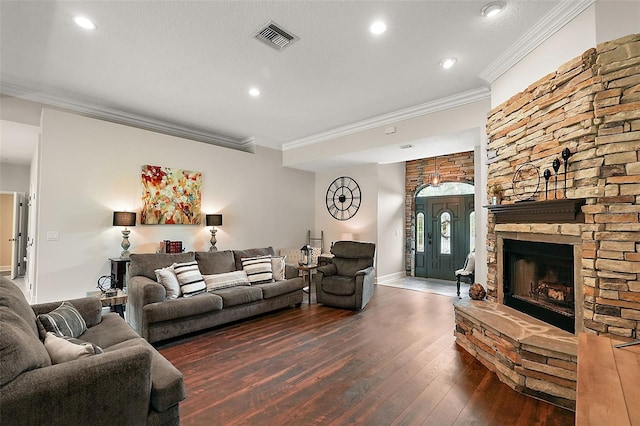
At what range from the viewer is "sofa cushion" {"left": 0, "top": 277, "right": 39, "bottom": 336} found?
1737 mm

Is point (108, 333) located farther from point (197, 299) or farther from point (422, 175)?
point (422, 175)

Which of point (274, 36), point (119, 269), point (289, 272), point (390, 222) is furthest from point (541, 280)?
point (119, 269)

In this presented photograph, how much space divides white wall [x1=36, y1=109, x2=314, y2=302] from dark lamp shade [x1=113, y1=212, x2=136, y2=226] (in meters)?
0.27

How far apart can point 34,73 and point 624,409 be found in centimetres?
600

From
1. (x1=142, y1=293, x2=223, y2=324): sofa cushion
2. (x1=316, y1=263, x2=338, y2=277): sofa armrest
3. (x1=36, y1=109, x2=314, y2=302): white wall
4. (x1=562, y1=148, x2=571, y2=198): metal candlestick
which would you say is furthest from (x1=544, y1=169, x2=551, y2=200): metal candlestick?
(x1=36, y1=109, x2=314, y2=302): white wall

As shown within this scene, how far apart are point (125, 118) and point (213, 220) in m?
2.28

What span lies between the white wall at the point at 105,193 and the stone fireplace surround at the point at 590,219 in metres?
4.96

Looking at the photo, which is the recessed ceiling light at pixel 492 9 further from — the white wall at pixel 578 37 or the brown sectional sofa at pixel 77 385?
the brown sectional sofa at pixel 77 385

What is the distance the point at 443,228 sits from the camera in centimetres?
738

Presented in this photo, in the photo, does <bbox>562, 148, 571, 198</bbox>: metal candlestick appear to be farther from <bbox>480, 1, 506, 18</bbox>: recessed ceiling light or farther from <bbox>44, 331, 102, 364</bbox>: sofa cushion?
<bbox>44, 331, 102, 364</bbox>: sofa cushion

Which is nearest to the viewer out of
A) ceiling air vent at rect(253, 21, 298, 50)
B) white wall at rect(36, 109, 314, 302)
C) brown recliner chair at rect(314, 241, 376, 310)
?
ceiling air vent at rect(253, 21, 298, 50)

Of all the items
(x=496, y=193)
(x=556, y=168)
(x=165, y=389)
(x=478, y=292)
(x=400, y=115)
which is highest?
(x=400, y=115)

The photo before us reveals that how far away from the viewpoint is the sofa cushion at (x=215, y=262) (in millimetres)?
4297

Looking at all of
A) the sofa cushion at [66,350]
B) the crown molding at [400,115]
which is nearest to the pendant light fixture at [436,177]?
the crown molding at [400,115]
